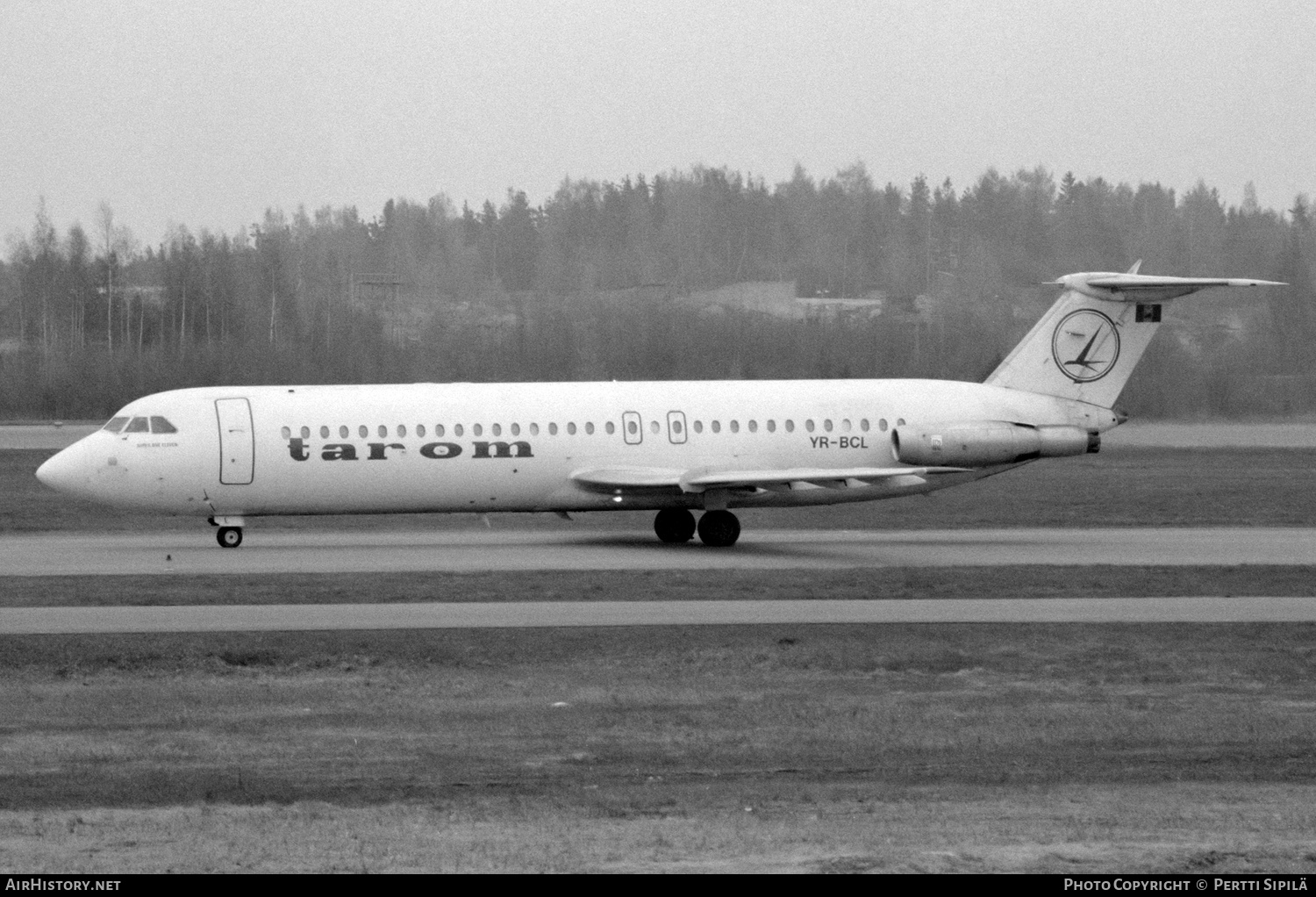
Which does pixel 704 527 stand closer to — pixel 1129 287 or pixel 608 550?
pixel 608 550

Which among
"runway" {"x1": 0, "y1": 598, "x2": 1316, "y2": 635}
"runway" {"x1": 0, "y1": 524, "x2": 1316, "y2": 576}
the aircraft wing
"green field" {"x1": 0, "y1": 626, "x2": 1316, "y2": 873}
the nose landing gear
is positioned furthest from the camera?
the nose landing gear

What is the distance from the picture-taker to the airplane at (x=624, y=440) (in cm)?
2884

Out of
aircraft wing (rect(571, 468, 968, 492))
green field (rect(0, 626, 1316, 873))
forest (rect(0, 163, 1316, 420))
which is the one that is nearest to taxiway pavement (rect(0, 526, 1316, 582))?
aircraft wing (rect(571, 468, 968, 492))

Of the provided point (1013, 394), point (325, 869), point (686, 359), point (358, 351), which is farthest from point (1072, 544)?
point (358, 351)

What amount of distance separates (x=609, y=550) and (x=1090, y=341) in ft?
32.3

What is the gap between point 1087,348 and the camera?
32.0 metres

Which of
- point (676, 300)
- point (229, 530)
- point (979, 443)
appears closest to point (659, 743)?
point (229, 530)

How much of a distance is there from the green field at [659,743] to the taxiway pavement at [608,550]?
3.01m

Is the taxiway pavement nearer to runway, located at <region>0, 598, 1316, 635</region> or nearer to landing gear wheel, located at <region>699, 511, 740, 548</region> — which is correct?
landing gear wheel, located at <region>699, 511, 740, 548</region>

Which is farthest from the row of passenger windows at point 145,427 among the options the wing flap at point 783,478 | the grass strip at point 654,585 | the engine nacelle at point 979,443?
the engine nacelle at point 979,443

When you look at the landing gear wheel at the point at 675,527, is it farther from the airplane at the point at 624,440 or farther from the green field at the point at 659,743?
the green field at the point at 659,743

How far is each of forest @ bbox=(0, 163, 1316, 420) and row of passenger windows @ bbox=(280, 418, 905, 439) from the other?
26.5m

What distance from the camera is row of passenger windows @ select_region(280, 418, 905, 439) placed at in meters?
29.1

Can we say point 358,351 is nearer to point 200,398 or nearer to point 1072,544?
point 200,398
